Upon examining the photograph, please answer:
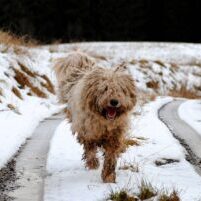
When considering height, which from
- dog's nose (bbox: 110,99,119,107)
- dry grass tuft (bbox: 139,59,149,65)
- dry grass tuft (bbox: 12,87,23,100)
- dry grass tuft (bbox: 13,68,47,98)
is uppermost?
dry grass tuft (bbox: 139,59,149,65)

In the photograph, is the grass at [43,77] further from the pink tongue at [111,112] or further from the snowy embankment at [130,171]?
the pink tongue at [111,112]

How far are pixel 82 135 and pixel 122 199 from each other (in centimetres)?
160

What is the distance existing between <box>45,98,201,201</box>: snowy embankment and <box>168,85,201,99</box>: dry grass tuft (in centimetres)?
1202

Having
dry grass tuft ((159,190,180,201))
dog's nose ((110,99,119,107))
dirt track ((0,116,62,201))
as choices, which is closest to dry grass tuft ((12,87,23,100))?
dirt track ((0,116,62,201))

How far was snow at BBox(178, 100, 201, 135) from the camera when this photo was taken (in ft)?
34.7

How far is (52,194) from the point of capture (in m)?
5.40

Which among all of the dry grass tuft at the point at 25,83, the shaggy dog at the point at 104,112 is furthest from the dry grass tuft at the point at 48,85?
the shaggy dog at the point at 104,112

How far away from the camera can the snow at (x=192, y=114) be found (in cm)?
1057

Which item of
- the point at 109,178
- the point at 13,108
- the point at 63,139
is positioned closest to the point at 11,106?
the point at 13,108

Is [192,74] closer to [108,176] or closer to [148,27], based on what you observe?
[108,176]

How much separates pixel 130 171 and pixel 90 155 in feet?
1.71

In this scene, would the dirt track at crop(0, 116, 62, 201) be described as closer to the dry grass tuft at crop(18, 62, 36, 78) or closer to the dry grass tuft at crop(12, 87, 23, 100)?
the dry grass tuft at crop(12, 87, 23, 100)

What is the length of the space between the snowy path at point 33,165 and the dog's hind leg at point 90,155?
544 mm

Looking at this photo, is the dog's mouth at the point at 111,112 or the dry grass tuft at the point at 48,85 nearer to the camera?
the dog's mouth at the point at 111,112
